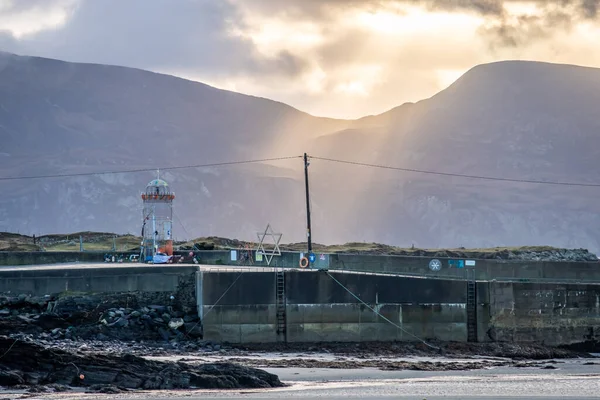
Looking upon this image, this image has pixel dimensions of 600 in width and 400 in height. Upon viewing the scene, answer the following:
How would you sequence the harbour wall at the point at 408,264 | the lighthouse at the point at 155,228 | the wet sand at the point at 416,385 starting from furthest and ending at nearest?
1. the lighthouse at the point at 155,228
2. the harbour wall at the point at 408,264
3. the wet sand at the point at 416,385

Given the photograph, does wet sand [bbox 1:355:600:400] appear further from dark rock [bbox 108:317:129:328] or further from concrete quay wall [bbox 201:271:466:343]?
dark rock [bbox 108:317:129:328]

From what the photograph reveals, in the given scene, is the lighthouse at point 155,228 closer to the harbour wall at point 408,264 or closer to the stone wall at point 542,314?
the harbour wall at point 408,264

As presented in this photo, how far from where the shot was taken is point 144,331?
45.1 meters

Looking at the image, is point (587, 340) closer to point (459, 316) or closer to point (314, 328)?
point (459, 316)

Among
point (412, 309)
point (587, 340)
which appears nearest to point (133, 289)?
point (412, 309)

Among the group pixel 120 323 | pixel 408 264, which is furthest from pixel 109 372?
pixel 408 264

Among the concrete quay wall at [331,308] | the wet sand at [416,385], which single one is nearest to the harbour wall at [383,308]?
the concrete quay wall at [331,308]

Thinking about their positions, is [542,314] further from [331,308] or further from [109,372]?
[109,372]

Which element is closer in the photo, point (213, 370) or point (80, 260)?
point (213, 370)

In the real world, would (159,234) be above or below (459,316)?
above

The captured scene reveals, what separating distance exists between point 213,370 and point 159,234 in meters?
27.8

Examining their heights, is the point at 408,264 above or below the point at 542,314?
above

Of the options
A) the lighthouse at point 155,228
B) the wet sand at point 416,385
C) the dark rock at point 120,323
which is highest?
the lighthouse at point 155,228

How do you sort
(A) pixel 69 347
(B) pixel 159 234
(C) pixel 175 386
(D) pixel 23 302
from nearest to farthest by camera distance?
(C) pixel 175 386, (A) pixel 69 347, (D) pixel 23 302, (B) pixel 159 234
